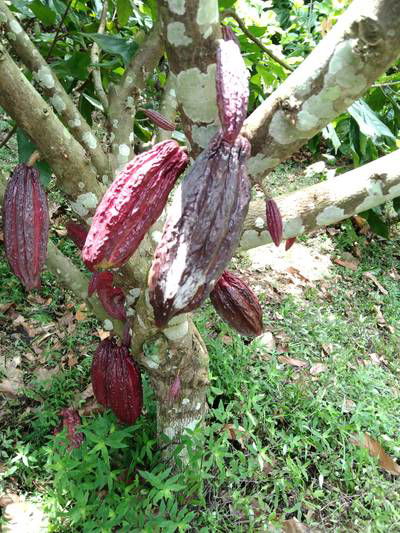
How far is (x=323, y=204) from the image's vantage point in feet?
4.18

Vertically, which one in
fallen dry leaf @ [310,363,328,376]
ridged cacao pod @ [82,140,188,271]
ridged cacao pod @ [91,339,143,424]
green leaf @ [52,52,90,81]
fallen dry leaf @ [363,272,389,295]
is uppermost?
green leaf @ [52,52,90,81]

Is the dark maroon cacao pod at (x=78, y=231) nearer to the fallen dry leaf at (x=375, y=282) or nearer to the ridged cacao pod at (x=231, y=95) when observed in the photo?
the ridged cacao pod at (x=231, y=95)

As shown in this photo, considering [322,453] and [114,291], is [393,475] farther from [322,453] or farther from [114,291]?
[114,291]

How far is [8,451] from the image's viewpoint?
Answer: 1755mm

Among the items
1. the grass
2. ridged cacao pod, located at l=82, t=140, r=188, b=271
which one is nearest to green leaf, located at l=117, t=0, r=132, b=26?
ridged cacao pod, located at l=82, t=140, r=188, b=271

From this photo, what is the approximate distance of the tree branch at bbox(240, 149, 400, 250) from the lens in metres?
1.24

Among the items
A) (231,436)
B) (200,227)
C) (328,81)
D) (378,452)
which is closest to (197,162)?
(200,227)

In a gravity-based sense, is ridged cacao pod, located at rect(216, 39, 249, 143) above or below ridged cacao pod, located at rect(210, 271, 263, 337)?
above

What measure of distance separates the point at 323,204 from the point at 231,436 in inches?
37.4

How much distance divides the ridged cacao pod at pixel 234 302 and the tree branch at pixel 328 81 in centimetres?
41

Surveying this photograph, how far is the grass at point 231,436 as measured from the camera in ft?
4.84

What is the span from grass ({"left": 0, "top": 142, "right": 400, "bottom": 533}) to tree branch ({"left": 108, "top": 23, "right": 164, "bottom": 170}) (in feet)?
2.81

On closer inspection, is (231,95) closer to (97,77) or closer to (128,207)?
(128,207)

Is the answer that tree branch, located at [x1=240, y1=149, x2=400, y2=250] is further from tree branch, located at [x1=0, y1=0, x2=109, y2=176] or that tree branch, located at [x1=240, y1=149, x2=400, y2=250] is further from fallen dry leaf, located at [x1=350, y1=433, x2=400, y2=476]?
fallen dry leaf, located at [x1=350, y1=433, x2=400, y2=476]
